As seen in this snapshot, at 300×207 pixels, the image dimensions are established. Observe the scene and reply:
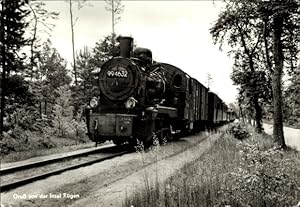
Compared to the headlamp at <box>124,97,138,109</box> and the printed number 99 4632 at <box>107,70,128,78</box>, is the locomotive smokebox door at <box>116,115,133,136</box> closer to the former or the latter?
the headlamp at <box>124,97,138,109</box>

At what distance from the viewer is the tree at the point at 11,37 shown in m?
15.1

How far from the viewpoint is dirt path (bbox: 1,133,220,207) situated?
18.1 ft

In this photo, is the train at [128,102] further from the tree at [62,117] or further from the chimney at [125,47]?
the tree at [62,117]

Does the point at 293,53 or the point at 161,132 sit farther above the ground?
the point at 293,53

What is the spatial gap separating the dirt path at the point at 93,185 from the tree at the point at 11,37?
836 cm

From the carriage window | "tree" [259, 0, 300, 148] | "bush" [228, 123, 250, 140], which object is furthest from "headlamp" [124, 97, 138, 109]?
"bush" [228, 123, 250, 140]

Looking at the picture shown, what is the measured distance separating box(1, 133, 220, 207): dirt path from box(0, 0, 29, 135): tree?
Answer: 836cm

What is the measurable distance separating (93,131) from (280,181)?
7997mm

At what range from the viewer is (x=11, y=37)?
15508 mm

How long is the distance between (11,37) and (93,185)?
36.7 feet

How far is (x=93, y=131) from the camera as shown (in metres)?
12.0

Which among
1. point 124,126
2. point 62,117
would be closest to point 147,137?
point 124,126

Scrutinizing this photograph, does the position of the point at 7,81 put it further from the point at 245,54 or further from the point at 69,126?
the point at 245,54

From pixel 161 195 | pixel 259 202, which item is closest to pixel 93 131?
pixel 161 195
